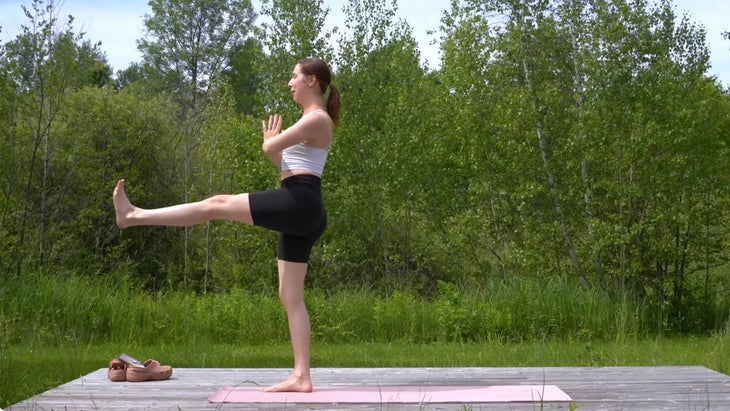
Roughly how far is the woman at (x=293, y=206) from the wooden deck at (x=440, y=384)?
46 centimetres

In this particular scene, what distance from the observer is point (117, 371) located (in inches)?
184

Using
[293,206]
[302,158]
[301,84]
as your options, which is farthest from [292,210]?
[301,84]

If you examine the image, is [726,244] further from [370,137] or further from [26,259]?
[26,259]

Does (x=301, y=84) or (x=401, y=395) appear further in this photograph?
(x=301, y=84)

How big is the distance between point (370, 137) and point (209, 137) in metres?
3.43

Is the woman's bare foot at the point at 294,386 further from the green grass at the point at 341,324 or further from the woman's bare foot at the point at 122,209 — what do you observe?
the green grass at the point at 341,324

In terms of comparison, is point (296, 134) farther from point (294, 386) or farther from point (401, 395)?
point (401, 395)

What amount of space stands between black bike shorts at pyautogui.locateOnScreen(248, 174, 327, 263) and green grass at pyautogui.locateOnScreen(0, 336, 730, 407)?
9.54 ft

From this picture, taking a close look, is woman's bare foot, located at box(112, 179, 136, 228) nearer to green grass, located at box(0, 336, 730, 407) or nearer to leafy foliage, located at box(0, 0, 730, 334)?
green grass, located at box(0, 336, 730, 407)

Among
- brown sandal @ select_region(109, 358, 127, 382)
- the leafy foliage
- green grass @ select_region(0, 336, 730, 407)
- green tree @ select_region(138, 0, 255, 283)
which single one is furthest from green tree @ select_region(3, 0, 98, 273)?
green tree @ select_region(138, 0, 255, 283)

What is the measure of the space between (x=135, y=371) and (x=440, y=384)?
63.8 inches

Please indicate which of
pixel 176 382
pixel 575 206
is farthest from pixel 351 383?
pixel 575 206

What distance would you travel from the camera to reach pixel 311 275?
14742 mm

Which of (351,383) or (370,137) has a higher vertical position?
(370,137)
